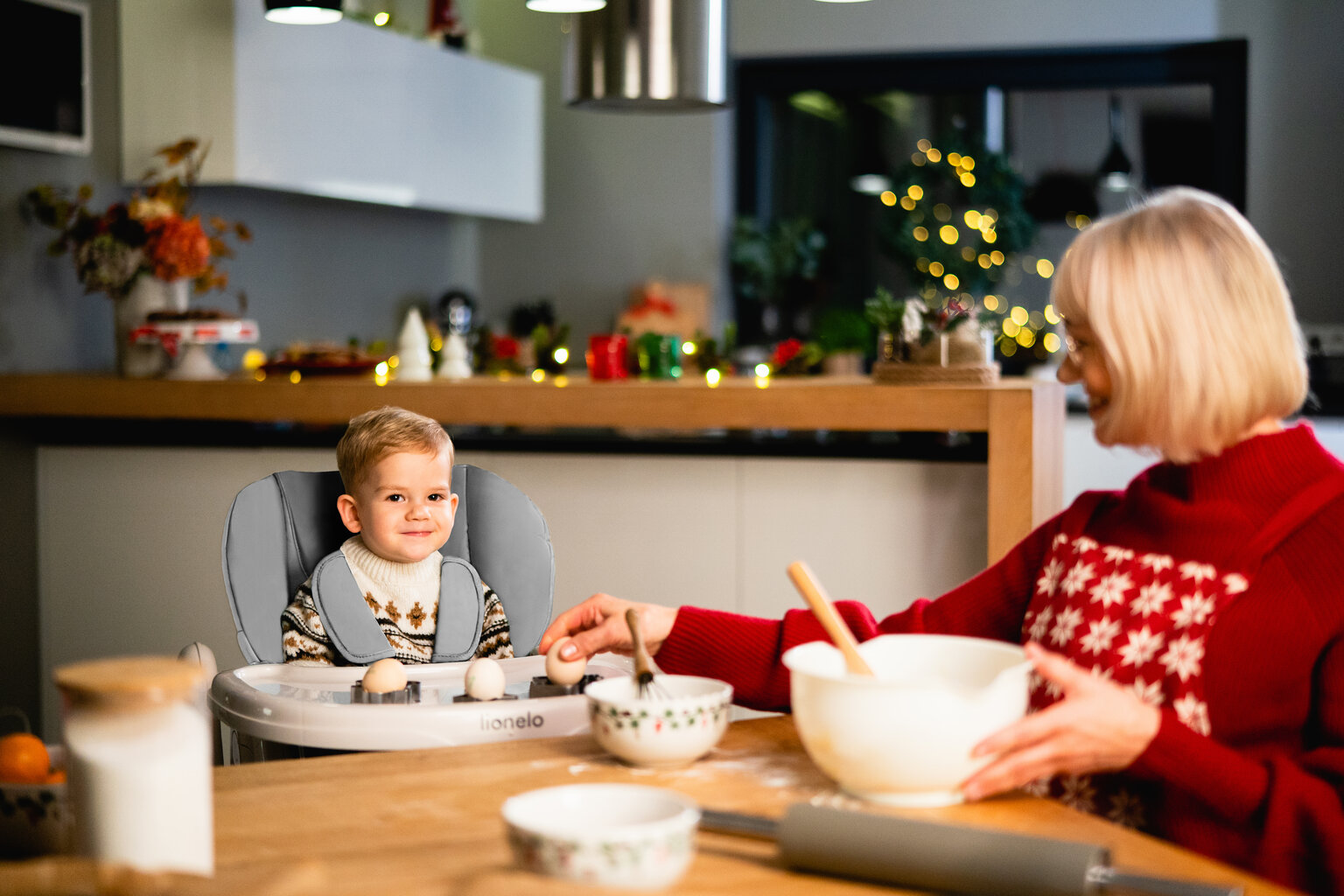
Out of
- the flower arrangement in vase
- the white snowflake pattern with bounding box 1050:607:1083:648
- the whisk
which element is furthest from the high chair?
the flower arrangement in vase

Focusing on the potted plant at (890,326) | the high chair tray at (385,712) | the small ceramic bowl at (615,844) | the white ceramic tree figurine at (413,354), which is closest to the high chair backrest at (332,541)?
the high chair tray at (385,712)

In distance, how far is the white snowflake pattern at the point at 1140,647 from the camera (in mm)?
1184

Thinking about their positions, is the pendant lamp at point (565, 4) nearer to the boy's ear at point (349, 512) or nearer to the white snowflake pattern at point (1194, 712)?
the boy's ear at point (349, 512)

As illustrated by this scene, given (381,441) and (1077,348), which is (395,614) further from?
(1077,348)

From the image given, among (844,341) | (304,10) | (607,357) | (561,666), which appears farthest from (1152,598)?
(844,341)

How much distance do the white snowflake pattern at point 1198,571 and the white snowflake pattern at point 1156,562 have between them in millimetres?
13

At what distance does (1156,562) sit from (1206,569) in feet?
0.15

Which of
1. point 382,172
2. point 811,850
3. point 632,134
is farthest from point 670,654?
point 632,134

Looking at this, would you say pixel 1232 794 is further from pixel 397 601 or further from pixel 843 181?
pixel 843 181

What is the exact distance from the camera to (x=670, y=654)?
1393mm

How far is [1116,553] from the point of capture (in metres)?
1.25

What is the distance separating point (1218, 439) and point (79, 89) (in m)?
3.01

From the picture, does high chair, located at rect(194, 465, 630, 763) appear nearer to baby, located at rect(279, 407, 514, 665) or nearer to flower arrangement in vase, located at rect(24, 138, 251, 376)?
baby, located at rect(279, 407, 514, 665)

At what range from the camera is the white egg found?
135 centimetres
